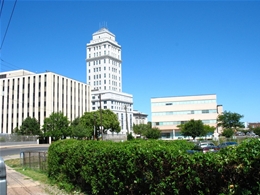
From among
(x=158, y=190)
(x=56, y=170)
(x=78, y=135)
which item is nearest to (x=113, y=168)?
(x=158, y=190)

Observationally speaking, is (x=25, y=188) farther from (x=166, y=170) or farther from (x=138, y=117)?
(x=138, y=117)

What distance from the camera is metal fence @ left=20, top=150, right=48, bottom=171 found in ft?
60.6

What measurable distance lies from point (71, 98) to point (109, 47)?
219 feet

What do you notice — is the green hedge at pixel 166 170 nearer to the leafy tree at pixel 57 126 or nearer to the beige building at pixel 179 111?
the leafy tree at pixel 57 126

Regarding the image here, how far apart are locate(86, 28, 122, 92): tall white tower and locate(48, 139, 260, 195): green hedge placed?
152225 millimetres

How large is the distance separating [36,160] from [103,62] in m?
148

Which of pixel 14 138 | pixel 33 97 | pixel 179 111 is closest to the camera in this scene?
pixel 14 138

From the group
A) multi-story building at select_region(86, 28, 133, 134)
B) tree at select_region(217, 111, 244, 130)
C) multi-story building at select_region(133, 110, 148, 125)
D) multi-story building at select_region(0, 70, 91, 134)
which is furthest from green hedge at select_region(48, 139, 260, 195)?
multi-story building at select_region(133, 110, 148, 125)

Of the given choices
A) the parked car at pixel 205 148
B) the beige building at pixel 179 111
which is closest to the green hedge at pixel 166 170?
the parked car at pixel 205 148

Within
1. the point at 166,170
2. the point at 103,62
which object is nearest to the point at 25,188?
the point at 166,170

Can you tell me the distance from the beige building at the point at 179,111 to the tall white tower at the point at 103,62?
7168 cm

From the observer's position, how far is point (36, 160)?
21.2 metres

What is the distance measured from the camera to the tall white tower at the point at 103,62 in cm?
16450

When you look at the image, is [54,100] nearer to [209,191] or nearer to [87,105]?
[87,105]
